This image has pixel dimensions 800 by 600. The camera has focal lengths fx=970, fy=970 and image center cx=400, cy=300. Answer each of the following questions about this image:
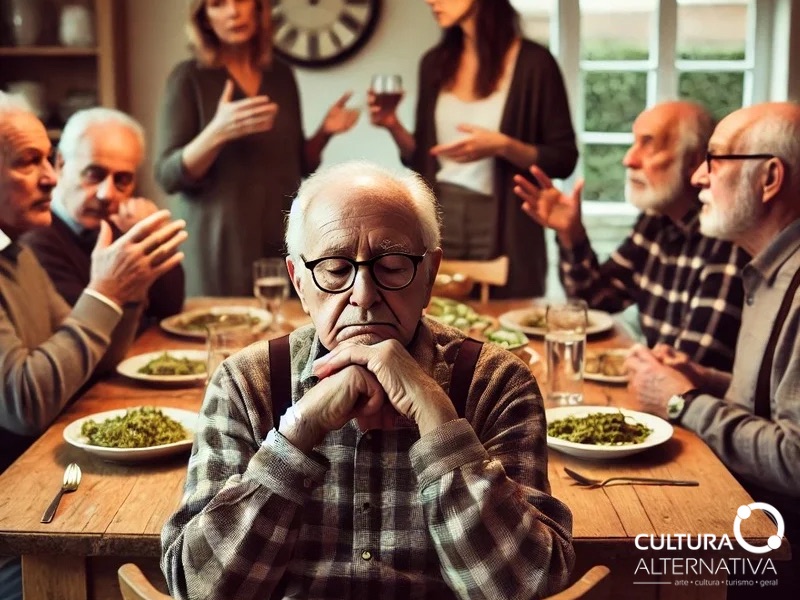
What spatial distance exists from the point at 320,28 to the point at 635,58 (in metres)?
1.05

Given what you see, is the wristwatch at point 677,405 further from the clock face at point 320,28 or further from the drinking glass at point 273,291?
the clock face at point 320,28

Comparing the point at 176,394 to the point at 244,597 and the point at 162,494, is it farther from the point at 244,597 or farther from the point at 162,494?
the point at 244,597

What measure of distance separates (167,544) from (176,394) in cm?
91

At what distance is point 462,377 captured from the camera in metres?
1.41

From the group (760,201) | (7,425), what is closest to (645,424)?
(760,201)

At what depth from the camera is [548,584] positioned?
1.27 m

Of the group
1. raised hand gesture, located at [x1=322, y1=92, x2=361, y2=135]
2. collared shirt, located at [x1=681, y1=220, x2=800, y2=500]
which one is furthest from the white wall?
collared shirt, located at [x1=681, y1=220, x2=800, y2=500]

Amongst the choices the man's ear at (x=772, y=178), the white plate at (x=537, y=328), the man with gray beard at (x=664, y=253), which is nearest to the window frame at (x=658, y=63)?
the man with gray beard at (x=664, y=253)

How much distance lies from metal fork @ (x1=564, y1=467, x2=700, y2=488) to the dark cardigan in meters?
1.67

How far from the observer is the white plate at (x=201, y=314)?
106 inches

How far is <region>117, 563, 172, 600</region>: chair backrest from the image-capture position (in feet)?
3.70

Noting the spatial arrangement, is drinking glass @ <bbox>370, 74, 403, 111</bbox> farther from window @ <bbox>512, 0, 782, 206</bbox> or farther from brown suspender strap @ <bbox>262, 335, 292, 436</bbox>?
brown suspender strap @ <bbox>262, 335, 292, 436</bbox>

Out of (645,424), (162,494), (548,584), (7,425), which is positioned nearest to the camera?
(548,584)

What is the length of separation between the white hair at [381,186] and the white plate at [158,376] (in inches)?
36.4
